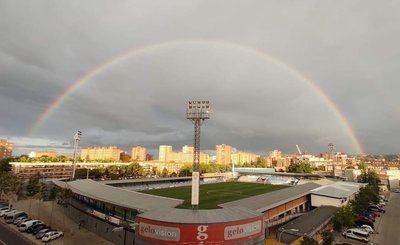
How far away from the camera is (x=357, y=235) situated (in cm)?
5166

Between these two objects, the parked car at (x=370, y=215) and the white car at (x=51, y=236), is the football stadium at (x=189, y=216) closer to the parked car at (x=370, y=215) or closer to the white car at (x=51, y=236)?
the parked car at (x=370, y=215)

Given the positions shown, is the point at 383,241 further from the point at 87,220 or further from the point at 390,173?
the point at 390,173

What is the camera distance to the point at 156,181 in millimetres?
96188

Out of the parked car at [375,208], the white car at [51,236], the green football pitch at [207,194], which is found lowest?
the white car at [51,236]

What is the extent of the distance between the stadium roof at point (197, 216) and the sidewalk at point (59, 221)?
1670 centimetres

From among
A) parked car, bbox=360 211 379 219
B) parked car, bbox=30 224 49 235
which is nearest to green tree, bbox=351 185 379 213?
parked car, bbox=360 211 379 219

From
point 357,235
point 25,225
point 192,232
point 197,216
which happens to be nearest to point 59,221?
point 25,225

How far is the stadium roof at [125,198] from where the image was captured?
1722 inches

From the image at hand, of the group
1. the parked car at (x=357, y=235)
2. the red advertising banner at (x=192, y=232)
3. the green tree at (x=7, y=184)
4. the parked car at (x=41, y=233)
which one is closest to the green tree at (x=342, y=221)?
the parked car at (x=357, y=235)

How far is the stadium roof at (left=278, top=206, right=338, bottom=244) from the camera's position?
4741 centimetres

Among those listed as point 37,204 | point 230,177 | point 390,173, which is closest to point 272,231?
point 37,204

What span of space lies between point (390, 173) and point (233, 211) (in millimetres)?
172346

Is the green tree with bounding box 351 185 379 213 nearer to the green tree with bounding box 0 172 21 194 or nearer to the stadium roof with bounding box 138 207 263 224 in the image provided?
the stadium roof with bounding box 138 207 263 224

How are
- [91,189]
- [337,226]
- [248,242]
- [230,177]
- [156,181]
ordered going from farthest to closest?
[230,177] → [156,181] → [91,189] → [337,226] → [248,242]
